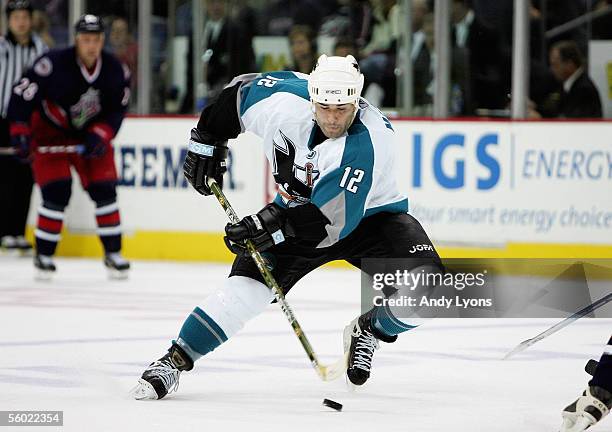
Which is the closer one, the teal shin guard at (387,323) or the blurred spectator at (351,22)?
the teal shin guard at (387,323)

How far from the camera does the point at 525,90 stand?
26.8ft

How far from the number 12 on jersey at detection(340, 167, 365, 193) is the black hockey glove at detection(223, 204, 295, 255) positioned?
7.5 inches

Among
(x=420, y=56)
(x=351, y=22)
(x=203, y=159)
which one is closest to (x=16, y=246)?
(x=351, y=22)

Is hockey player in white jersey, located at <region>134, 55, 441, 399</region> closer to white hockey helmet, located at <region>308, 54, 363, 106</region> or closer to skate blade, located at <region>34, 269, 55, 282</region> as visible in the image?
white hockey helmet, located at <region>308, 54, 363, 106</region>

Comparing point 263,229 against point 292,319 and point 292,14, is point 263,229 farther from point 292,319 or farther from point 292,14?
point 292,14

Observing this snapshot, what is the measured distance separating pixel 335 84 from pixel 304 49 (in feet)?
16.4

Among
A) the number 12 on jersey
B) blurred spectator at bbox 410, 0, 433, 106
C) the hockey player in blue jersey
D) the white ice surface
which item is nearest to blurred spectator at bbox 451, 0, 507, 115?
blurred spectator at bbox 410, 0, 433, 106

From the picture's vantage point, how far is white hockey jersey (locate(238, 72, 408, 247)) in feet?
12.8

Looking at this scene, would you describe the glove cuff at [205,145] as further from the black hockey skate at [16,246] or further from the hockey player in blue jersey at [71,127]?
the black hockey skate at [16,246]

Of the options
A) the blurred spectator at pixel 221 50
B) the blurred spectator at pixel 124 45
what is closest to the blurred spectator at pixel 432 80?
the blurred spectator at pixel 221 50

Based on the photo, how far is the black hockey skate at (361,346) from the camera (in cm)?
425

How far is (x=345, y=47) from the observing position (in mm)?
8750

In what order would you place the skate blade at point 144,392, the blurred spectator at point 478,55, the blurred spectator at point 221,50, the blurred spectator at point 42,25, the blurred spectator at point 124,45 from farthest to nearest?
1. the blurred spectator at point 42,25
2. the blurred spectator at point 124,45
3. the blurred spectator at point 221,50
4. the blurred spectator at point 478,55
5. the skate blade at point 144,392

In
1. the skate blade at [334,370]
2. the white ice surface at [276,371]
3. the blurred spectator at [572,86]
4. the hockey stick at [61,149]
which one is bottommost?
the white ice surface at [276,371]
